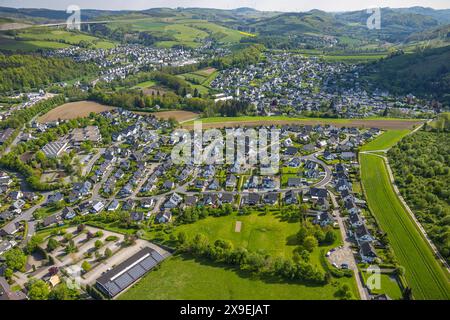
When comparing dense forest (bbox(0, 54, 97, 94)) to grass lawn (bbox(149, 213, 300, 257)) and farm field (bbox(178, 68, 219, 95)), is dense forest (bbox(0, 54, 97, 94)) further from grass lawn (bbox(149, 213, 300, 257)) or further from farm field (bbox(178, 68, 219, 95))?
grass lawn (bbox(149, 213, 300, 257))

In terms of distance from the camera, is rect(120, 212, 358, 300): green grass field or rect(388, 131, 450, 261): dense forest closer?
rect(120, 212, 358, 300): green grass field

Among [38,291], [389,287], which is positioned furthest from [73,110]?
[389,287]

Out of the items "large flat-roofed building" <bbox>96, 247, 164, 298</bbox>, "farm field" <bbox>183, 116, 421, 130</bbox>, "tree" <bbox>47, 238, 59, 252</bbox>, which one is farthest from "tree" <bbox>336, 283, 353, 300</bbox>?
"farm field" <bbox>183, 116, 421, 130</bbox>

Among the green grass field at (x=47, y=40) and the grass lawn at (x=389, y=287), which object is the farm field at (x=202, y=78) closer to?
the green grass field at (x=47, y=40)

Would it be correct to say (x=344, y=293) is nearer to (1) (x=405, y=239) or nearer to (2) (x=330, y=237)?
(2) (x=330, y=237)

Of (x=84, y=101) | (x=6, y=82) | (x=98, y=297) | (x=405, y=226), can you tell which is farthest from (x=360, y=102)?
(x=6, y=82)
